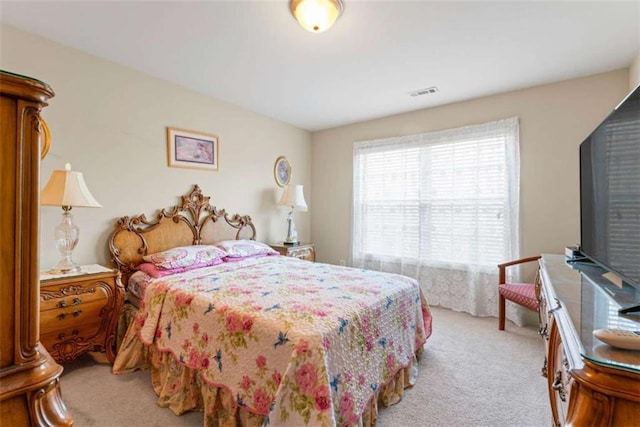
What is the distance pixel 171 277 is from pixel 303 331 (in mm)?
1497

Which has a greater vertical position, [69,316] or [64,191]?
[64,191]

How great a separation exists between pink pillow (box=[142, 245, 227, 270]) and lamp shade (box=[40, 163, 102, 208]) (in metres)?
0.71

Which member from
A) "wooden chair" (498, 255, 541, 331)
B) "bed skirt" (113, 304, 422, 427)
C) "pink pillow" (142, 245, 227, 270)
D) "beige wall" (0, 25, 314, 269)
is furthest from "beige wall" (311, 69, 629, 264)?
"pink pillow" (142, 245, 227, 270)

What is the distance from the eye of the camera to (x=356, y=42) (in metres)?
2.28

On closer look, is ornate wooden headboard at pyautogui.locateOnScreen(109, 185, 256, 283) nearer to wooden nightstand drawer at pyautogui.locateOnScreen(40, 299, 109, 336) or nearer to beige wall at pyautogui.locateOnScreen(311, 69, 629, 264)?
wooden nightstand drawer at pyautogui.locateOnScreen(40, 299, 109, 336)

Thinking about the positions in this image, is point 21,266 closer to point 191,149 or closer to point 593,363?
point 593,363

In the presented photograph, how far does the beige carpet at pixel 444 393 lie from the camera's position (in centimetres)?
170

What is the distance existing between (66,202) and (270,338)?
72.2 inches

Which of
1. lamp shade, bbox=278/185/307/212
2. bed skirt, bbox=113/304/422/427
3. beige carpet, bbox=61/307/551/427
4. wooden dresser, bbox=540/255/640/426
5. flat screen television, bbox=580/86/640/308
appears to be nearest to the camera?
wooden dresser, bbox=540/255/640/426

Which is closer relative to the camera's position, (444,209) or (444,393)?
(444,393)

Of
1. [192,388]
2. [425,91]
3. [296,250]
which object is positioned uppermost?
[425,91]

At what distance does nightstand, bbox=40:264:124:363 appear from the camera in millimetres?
1928

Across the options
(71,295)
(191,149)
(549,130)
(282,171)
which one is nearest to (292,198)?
(282,171)

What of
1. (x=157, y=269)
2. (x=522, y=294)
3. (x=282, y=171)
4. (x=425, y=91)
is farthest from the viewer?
(x=282, y=171)
